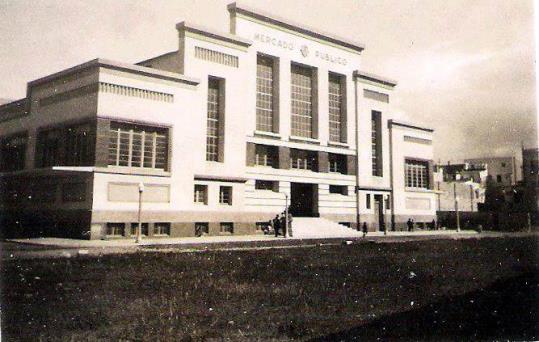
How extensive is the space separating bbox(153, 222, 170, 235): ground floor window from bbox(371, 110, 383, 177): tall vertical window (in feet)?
89.1

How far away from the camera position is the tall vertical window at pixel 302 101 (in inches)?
1853

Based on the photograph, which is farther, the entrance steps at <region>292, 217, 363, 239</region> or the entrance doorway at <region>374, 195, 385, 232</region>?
the entrance doorway at <region>374, 195, 385, 232</region>

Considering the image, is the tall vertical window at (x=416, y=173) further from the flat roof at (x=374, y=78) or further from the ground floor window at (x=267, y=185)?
the ground floor window at (x=267, y=185)

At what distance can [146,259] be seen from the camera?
15.2 metres

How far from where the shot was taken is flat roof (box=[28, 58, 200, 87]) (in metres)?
31.6

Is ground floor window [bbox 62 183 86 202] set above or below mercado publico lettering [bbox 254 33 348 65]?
below

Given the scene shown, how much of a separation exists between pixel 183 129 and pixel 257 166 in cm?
916

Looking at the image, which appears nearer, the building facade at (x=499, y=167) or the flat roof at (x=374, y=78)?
the flat roof at (x=374, y=78)

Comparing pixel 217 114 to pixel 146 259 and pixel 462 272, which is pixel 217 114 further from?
pixel 462 272

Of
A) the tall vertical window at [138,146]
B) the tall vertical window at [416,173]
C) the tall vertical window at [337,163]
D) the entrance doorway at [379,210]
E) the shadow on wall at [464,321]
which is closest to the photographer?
the shadow on wall at [464,321]

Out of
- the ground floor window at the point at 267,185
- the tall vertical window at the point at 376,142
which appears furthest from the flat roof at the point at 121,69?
the tall vertical window at the point at 376,142

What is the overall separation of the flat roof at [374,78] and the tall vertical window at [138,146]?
24814 mm

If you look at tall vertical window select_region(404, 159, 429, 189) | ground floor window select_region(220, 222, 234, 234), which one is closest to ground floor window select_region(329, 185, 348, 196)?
tall vertical window select_region(404, 159, 429, 189)

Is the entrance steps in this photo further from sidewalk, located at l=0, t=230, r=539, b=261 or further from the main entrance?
sidewalk, located at l=0, t=230, r=539, b=261
